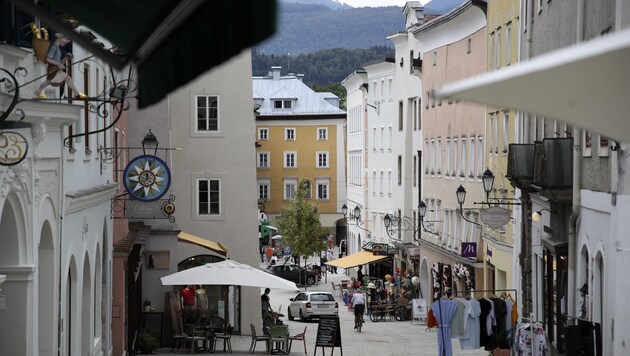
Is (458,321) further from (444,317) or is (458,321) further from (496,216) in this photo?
(496,216)

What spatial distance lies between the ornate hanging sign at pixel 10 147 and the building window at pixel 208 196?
2781 cm

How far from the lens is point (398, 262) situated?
63.7 metres

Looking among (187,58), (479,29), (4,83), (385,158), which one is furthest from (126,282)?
(385,158)

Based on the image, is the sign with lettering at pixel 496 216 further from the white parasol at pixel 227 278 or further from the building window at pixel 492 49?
the building window at pixel 492 49

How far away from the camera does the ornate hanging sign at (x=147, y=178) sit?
2497 cm

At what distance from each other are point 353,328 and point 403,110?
73.5 feet

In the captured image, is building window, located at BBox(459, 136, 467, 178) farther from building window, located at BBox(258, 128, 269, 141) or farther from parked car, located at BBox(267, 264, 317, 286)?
building window, located at BBox(258, 128, 269, 141)

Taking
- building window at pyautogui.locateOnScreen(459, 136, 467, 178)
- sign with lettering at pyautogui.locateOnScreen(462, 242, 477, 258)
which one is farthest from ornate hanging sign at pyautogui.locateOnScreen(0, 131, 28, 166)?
building window at pyautogui.locateOnScreen(459, 136, 467, 178)

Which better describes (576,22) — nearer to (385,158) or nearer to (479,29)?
(479,29)

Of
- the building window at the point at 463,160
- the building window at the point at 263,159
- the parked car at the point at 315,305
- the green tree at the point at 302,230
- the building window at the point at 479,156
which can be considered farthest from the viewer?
the building window at the point at 263,159

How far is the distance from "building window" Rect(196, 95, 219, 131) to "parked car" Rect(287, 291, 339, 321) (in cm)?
970

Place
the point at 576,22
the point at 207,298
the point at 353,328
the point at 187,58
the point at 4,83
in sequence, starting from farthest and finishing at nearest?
the point at 353,328 < the point at 207,298 < the point at 576,22 < the point at 4,83 < the point at 187,58

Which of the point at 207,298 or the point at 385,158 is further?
the point at 385,158

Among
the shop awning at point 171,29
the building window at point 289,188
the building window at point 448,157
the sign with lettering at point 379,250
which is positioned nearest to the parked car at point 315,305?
the building window at point 448,157
